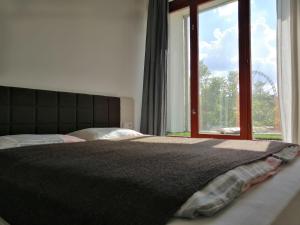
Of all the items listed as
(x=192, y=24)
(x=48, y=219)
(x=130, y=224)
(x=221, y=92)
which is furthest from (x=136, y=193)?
(x=192, y=24)

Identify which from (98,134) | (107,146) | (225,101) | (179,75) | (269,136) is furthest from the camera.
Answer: (179,75)

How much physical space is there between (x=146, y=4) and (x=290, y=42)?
2.20 meters

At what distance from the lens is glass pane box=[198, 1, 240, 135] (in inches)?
124

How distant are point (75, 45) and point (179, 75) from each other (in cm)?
157

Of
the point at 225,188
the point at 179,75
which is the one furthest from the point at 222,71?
the point at 225,188

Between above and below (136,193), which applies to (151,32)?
above

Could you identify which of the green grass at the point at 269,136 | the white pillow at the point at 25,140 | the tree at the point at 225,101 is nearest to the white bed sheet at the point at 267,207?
the white pillow at the point at 25,140

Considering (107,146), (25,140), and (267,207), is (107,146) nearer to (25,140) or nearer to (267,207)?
(25,140)

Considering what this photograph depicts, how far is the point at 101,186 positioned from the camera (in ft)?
2.91

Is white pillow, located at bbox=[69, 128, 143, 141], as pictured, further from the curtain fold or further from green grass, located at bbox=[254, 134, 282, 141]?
the curtain fold

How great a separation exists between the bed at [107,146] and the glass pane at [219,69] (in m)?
1.15

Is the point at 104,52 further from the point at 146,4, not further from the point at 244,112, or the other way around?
the point at 244,112

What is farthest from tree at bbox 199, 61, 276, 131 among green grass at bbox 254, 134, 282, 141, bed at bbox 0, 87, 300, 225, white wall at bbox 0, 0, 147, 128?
bed at bbox 0, 87, 300, 225

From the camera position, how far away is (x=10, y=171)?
1.27m
